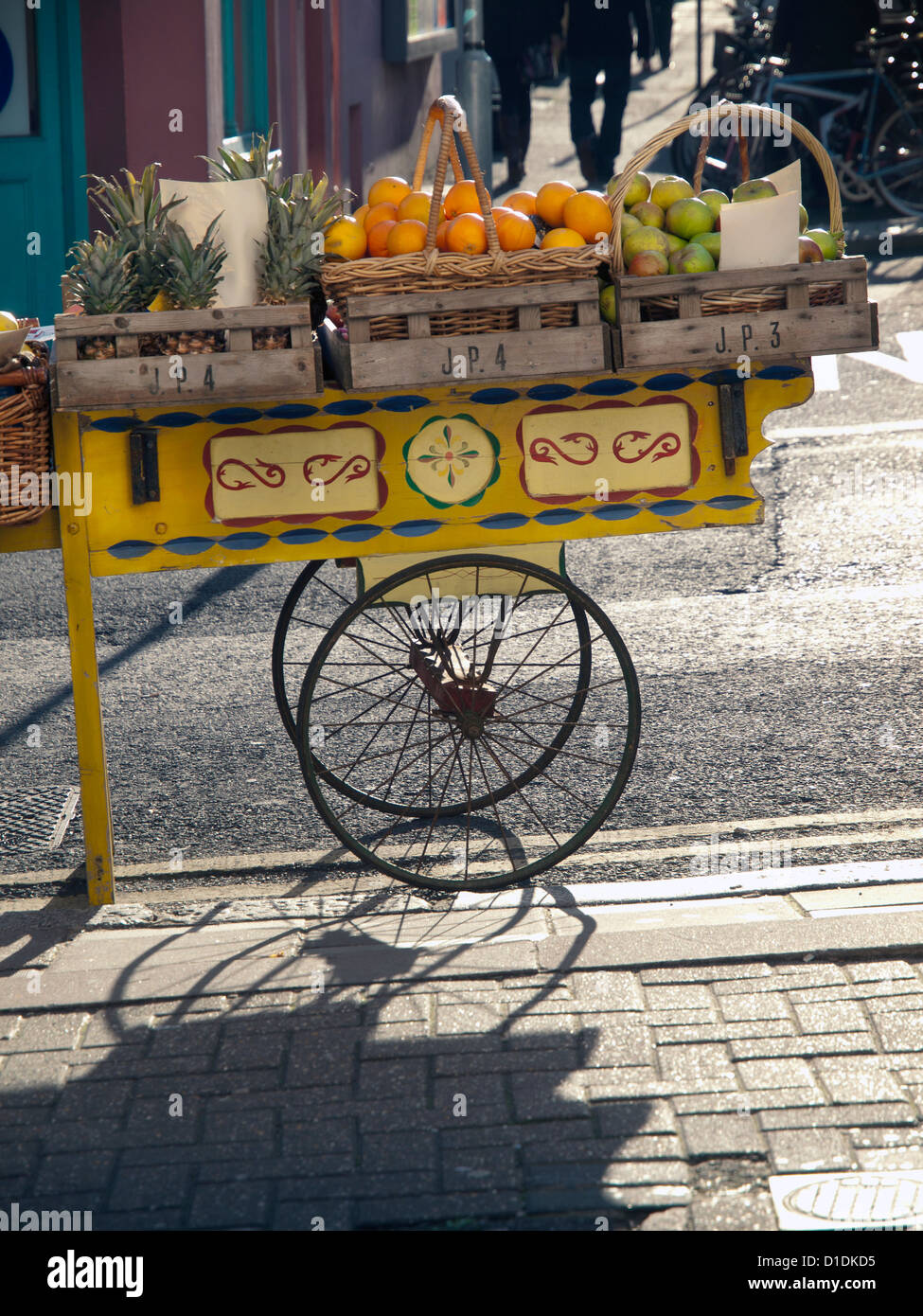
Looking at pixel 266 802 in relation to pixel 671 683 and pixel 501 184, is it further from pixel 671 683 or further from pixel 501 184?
pixel 501 184

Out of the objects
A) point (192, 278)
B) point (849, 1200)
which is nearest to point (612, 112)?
point (192, 278)

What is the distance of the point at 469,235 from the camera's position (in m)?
3.78

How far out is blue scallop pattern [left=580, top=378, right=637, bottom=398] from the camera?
13.1 feet

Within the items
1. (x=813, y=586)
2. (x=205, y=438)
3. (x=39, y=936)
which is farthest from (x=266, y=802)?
(x=813, y=586)

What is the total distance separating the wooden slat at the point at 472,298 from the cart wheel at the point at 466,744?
72 centimetres

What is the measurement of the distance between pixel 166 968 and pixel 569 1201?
1353 millimetres

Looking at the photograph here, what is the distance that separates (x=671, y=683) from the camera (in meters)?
5.76

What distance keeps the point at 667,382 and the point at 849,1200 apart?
2096 mm

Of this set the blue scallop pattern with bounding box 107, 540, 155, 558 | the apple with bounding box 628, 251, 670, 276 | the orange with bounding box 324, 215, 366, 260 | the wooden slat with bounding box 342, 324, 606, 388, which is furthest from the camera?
the blue scallop pattern with bounding box 107, 540, 155, 558

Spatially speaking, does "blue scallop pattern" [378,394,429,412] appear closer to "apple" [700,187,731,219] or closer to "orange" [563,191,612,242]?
"orange" [563,191,612,242]

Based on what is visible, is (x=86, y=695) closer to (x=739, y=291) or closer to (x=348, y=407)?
(x=348, y=407)

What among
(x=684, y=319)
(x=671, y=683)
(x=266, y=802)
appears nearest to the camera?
(x=684, y=319)

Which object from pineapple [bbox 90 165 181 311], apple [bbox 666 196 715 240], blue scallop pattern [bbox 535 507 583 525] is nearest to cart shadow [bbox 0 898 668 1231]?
blue scallop pattern [bbox 535 507 583 525]

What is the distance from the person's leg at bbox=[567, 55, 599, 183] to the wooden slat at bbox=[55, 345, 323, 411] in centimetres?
1246
